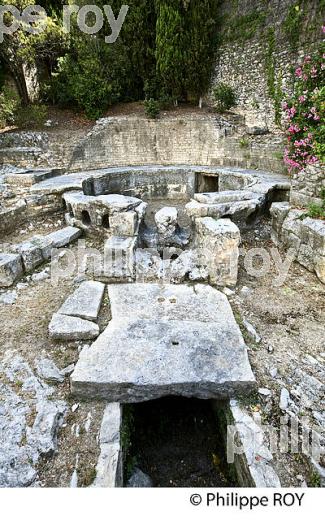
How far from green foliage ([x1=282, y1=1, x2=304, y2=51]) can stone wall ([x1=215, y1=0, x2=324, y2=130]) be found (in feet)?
0.08

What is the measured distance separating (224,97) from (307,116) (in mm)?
7108

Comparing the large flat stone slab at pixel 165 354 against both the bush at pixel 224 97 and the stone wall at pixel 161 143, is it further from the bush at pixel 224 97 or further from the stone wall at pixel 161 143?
the bush at pixel 224 97

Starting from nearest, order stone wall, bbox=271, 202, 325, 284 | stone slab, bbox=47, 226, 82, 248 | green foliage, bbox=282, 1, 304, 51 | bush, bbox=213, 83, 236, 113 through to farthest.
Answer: stone wall, bbox=271, 202, 325, 284, stone slab, bbox=47, 226, 82, 248, green foliage, bbox=282, 1, 304, 51, bush, bbox=213, 83, 236, 113

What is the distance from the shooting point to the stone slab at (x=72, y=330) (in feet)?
9.84

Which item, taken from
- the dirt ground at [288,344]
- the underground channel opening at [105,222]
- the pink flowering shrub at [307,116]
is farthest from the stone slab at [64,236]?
the pink flowering shrub at [307,116]

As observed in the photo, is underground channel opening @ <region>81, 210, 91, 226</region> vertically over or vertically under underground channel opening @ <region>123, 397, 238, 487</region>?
over

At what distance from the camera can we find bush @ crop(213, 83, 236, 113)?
36.1 ft

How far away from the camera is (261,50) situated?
989 centimetres

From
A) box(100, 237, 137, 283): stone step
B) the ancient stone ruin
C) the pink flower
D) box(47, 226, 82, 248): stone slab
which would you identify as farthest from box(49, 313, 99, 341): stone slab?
the pink flower

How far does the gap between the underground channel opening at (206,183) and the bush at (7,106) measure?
6.67 metres

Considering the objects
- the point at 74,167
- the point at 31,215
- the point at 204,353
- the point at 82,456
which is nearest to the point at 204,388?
the point at 204,353

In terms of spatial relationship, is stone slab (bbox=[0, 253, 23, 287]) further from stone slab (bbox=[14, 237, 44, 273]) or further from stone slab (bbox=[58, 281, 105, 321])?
stone slab (bbox=[58, 281, 105, 321])

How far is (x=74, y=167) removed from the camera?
9.79m

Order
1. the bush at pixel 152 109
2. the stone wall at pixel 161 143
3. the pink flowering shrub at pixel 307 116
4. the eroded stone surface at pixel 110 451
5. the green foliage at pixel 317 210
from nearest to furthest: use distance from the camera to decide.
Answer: the eroded stone surface at pixel 110 451
the green foliage at pixel 317 210
the pink flowering shrub at pixel 307 116
the stone wall at pixel 161 143
the bush at pixel 152 109
